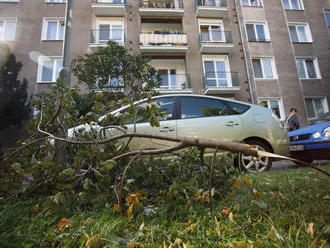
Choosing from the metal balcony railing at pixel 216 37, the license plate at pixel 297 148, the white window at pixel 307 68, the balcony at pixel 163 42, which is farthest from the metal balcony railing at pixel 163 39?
the license plate at pixel 297 148

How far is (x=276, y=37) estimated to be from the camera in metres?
12.8

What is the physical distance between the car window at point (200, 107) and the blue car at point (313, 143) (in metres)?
1.81

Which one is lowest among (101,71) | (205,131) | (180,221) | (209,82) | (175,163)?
(180,221)

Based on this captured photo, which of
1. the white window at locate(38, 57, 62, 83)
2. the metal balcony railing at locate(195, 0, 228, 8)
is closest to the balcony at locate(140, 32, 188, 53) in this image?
the metal balcony railing at locate(195, 0, 228, 8)

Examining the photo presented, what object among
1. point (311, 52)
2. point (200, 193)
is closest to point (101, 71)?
point (200, 193)

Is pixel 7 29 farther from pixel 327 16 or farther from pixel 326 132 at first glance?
pixel 327 16

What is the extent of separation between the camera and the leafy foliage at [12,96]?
31.1ft

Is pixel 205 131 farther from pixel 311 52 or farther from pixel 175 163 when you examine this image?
pixel 311 52

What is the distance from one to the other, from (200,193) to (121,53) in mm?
7987

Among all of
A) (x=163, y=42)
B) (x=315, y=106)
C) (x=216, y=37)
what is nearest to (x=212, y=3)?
(x=216, y=37)

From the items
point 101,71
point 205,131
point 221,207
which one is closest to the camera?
point 221,207

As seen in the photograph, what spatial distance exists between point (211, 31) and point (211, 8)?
1544 mm

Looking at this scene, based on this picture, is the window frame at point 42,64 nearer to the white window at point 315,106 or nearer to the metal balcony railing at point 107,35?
the metal balcony railing at point 107,35

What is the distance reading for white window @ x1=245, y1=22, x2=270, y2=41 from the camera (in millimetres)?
12875
